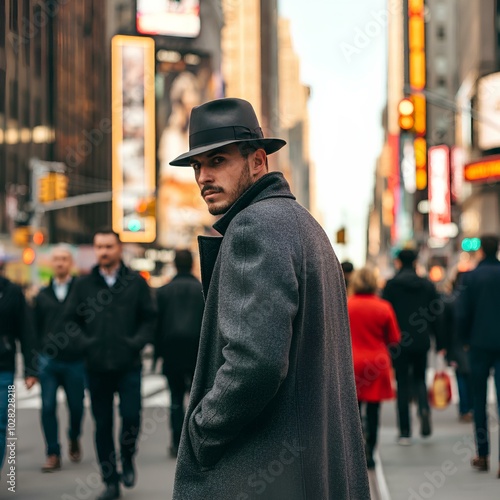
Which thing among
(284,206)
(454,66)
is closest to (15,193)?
(284,206)

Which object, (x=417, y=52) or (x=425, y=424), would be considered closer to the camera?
(x=425, y=424)

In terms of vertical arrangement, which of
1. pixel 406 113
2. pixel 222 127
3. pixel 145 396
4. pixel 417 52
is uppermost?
pixel 417 52

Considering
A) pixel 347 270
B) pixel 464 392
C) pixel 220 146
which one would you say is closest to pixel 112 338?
pixel 347 270

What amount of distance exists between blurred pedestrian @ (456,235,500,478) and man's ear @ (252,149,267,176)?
19.7ft

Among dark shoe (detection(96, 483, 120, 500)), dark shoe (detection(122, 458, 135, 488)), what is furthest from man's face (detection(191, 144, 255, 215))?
dark shoe (detection(122, 458, 135, 488))

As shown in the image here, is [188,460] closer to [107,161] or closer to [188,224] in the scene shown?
[188,224]

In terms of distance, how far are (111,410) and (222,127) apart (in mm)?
5357

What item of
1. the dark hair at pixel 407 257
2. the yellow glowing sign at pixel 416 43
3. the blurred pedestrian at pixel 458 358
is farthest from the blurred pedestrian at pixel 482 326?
the yellow glowing sign at pixel 416 43

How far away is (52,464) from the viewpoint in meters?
9.95

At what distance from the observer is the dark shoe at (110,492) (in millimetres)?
8219

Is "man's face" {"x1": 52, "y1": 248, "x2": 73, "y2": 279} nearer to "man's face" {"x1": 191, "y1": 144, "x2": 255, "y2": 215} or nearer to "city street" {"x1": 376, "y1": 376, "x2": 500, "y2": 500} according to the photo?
"city street" {"x1": 376, "y1": 376, "x2": 500, "y2": 500}

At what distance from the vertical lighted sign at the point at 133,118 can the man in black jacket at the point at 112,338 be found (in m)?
67.8

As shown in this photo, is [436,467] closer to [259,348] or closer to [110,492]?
[110,492]

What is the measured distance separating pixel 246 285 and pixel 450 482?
21.1ft
